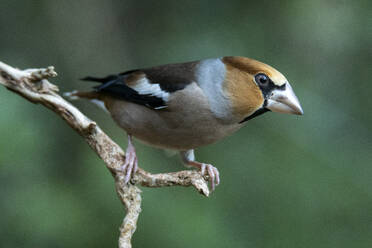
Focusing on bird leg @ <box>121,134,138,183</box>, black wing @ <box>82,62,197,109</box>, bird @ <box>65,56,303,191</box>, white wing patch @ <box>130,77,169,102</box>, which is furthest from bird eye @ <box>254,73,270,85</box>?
bird leg @ <box>121,134,138,183</box>

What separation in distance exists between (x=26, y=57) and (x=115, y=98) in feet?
6.29

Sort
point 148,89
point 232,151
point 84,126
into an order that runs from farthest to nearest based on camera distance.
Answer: point 232,151 → point 148,89 → point 84,126

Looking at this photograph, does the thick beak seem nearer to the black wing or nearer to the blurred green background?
the black wing

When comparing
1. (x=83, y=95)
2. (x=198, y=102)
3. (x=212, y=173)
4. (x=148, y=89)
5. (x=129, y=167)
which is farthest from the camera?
(x=83, y=95)

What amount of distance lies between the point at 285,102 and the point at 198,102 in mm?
503

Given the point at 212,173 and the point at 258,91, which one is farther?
the point at 212,173

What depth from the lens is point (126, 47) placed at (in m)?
5.13

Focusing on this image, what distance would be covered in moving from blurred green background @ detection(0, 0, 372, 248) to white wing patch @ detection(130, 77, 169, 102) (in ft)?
2.73

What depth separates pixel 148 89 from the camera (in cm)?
314

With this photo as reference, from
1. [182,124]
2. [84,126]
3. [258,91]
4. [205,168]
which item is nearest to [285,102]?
[258,91]

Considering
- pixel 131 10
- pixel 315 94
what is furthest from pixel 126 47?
pixel 315 94

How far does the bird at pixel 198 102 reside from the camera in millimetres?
2711

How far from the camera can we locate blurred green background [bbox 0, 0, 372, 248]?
3.52 metres

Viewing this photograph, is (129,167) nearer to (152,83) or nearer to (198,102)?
(198,102)
